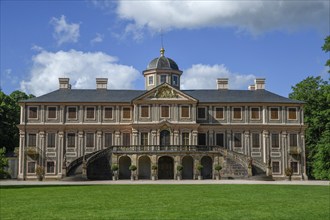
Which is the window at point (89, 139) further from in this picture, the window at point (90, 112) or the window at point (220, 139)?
the window at point (220, 139)

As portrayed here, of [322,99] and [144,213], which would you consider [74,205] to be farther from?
[322,99]

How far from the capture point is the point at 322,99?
55000 mm

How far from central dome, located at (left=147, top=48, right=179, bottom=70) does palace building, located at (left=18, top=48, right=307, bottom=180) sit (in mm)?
5935

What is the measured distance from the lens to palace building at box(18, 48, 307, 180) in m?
52.1

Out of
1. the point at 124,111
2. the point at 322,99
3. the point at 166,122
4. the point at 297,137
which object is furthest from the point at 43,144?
the point at 322,99

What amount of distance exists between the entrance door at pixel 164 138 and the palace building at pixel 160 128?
4.2 inches

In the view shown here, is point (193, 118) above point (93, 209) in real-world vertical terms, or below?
above

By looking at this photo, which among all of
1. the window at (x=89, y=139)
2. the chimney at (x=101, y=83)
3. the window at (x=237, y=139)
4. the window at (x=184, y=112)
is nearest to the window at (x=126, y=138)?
the window at (x=89, y=139)

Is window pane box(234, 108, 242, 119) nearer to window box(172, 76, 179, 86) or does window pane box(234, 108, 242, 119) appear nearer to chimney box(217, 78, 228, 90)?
chimney box(217, 78, 228, 90)

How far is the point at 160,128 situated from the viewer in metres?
52.2

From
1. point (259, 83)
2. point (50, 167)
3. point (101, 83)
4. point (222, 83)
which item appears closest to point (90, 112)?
point (101, 83)

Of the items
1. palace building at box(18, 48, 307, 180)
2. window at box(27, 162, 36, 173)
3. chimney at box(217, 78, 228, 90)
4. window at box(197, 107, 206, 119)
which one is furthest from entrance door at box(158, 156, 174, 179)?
window at box(27, 162, 36, 173)

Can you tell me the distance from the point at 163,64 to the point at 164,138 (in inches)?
416

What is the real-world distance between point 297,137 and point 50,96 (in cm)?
2744
